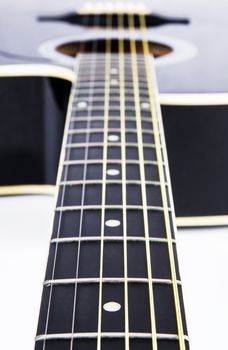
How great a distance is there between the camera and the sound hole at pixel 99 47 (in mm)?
A: 954

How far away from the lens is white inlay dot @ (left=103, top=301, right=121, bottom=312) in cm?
40

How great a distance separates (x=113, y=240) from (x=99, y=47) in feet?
2.01

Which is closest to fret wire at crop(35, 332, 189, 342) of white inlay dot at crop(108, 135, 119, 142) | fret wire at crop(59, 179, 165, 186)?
fret wire at crop(59, 179, 165, 186)

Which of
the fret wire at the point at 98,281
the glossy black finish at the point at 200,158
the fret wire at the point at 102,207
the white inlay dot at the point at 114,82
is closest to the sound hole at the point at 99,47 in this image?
the white inlay dot at the point at 114,82

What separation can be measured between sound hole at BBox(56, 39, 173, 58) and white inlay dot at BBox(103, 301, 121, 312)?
0.61 meters

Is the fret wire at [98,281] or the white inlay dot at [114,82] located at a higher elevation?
the white inlay dot at [114,82]

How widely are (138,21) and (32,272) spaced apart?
714 millimetres

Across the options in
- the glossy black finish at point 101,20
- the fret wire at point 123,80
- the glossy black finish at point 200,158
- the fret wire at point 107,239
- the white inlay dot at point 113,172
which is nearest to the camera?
the fret wire at point 107,239

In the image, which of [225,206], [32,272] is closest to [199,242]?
[225,206]

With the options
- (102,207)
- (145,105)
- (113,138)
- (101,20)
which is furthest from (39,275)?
(101,20)

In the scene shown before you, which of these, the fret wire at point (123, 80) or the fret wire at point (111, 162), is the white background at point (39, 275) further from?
the fret wire at point (123, 80)

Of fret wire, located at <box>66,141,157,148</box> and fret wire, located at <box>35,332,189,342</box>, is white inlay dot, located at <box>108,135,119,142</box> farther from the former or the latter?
fret wire, located at <box>35,332,189,342</box>

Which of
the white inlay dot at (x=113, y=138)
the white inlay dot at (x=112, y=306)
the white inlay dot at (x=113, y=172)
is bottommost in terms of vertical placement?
the white inlay dot at (x=112, y=306)

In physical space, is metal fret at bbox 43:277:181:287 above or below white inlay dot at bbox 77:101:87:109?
below
